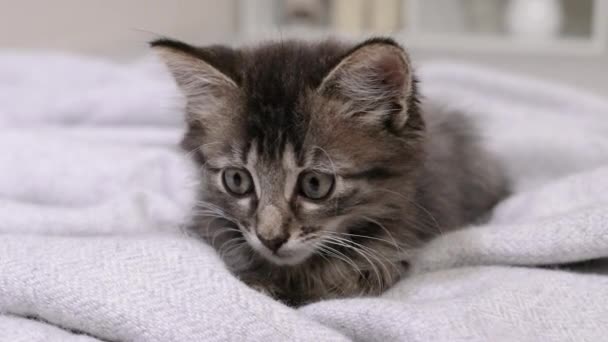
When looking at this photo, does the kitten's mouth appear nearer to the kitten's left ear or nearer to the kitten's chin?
the kitten's chin

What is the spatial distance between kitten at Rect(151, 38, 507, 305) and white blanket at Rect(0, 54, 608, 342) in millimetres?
102

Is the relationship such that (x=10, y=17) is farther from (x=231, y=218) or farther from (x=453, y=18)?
(x=453, y=18)

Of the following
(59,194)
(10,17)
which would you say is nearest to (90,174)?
(59,194)

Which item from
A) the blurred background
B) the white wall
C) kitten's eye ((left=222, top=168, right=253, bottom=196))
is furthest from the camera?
the blurred background

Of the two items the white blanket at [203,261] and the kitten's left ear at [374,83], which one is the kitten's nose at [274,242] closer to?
the white blanket at [203,261]

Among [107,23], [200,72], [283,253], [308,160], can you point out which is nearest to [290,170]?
[308,160]

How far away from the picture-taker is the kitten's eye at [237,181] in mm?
1260

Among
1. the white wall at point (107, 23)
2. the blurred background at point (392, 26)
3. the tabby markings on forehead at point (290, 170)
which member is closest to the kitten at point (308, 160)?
the tabby markings on forehead at point (290, 170)

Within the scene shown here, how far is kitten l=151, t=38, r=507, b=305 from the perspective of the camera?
47.0 inches

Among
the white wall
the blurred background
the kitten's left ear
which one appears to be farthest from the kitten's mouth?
the blurred background

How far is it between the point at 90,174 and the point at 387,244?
0.85 metres

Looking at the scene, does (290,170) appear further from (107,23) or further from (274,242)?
(107,23)

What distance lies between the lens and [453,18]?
12.1ft

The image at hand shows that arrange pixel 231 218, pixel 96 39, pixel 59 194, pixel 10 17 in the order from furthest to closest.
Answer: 1. pixel 96 39
2. pixel 10 17
3. pixel 59 194
4. pixel 231 218
